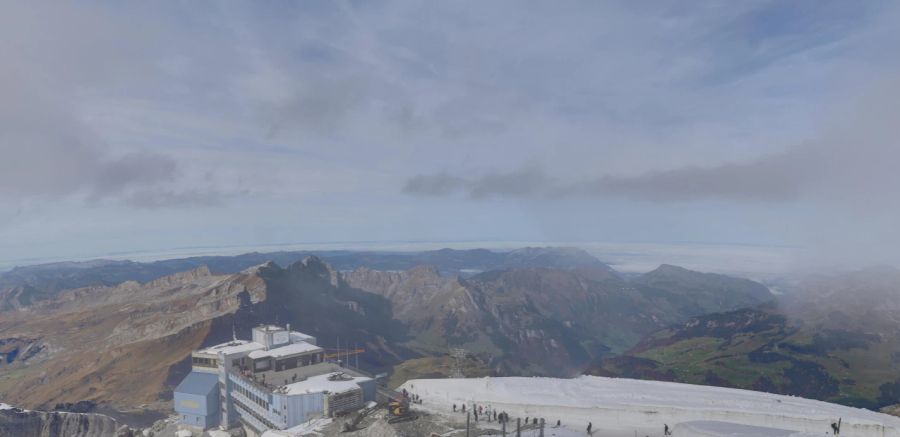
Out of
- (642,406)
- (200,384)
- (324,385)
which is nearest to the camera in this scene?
(642,406)

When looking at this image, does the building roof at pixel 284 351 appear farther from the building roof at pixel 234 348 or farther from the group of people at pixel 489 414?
the group of people at pixel 489 414

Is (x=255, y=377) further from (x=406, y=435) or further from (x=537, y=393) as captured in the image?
(x=537, y=393)

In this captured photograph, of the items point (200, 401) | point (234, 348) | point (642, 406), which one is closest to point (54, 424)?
point (200, 401)

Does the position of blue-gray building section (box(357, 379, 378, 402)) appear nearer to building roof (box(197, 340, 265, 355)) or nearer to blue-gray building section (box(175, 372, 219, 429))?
building roof (box(197, 340, 265, 355))

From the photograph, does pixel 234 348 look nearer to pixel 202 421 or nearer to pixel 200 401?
pixel 200 401

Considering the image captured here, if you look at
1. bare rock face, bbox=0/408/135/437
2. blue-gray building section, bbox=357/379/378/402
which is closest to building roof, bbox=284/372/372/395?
blue-gray building section, bbox=357/379/378/402

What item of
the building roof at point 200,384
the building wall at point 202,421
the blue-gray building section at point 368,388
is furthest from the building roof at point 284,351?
the blue-gray building section at point 368,388
